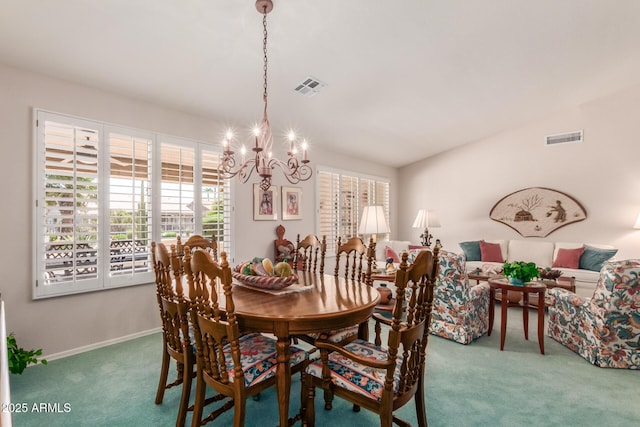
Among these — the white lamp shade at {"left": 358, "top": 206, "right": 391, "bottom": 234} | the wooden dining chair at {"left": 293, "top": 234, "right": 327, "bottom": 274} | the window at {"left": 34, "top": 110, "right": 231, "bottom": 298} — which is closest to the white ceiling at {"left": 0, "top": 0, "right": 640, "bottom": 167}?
the window at {"left": 34, "top": 110, "right": 231, "bottom": 298}

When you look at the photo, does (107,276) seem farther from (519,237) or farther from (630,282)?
(519,237)

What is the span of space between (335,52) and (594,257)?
4765 millimetres

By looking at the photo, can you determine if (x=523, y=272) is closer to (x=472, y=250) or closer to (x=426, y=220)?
(x=426, y=220)

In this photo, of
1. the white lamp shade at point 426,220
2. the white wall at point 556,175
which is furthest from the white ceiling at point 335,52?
the white lamp shade at point 426,220

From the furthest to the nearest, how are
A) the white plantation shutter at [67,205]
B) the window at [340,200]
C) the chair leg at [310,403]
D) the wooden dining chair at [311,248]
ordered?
the window at [340,200] → the wooden dining chair at [311,248] → the white plantation shutter at [67,205] → the chair leg at [310,403]

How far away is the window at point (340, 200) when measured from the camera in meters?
5.40

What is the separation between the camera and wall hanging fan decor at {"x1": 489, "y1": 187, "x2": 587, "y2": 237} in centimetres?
529

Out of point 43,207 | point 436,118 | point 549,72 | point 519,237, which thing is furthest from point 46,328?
point 519,237

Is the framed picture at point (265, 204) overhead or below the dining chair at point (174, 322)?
overhead

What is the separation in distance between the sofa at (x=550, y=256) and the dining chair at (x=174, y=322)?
418cm

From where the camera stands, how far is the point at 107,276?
3.12 meters

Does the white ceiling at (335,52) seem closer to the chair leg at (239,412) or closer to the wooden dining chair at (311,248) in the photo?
the wooden dining chair at (311,248)

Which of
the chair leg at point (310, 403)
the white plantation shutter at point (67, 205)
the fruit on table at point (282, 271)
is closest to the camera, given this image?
the chair leg at point (310, 403)

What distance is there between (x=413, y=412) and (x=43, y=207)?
11.0ft
